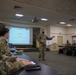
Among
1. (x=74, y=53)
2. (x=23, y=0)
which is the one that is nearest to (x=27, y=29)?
(x=74, y=53)

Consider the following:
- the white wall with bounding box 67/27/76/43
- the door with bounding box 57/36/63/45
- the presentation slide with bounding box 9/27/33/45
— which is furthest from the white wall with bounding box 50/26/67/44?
the presentation slide with bounding box 9/27/33/45

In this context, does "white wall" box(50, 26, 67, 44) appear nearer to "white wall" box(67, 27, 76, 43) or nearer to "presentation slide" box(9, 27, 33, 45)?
"white wall" box(67, 27, 76, 43)

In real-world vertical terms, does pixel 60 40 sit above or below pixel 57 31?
below

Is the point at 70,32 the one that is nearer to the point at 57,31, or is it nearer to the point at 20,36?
the point at 57,31

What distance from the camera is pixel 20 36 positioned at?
11.3 metres

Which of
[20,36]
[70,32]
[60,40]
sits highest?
[70,32]

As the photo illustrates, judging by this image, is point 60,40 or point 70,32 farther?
point 70,32

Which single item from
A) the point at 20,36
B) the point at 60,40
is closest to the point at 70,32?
the point at 60,40

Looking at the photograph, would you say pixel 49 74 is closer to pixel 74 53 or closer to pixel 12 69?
pixel 12 69

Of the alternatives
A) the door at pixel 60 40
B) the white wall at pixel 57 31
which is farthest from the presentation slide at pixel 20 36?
the door at pixel 60 40

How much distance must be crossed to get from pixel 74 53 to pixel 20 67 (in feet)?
24.5

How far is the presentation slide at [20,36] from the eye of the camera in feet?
36.3

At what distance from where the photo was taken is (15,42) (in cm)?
1122

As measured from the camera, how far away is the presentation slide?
36.3 ft
